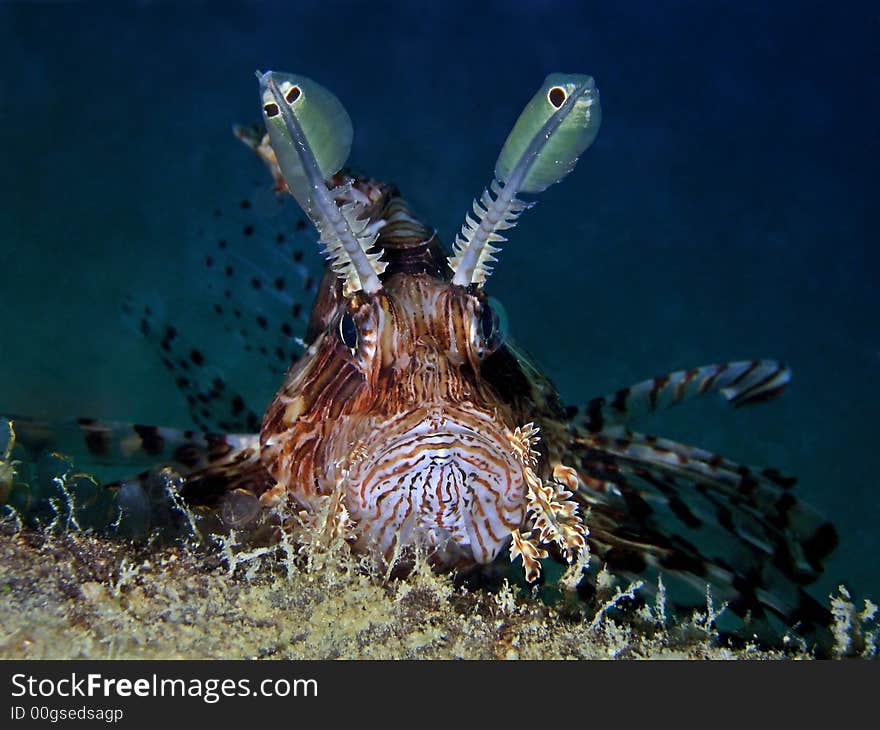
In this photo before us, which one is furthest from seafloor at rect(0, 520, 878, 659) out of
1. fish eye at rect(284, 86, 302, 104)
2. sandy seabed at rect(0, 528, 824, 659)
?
fish eye at rect(284, 86, 302, 104)

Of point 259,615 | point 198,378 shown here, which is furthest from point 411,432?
point 198,378

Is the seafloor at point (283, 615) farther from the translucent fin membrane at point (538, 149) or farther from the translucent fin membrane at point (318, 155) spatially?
the translucent fin membrane at point (538, 149)

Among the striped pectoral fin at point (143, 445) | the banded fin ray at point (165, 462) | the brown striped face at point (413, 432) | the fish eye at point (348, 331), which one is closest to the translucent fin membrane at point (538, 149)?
the brown striped face at point (413, 432)

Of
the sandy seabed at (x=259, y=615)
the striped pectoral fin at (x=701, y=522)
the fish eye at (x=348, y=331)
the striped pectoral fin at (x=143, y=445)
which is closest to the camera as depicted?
the sandy seabed at (x=259, y=615)

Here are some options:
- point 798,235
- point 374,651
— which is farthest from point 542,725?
point 798,235

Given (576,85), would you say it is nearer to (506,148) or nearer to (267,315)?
(506,148)
